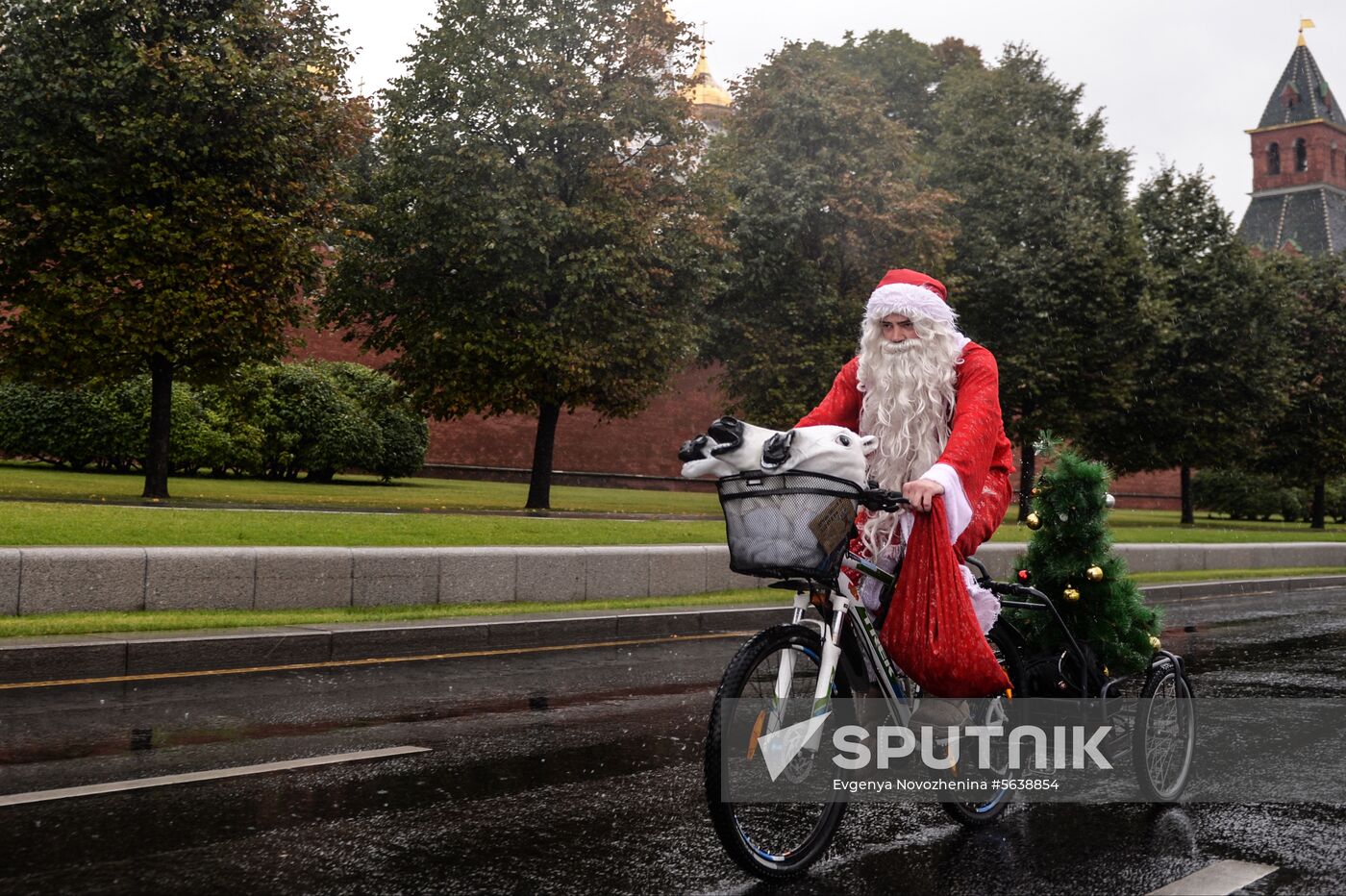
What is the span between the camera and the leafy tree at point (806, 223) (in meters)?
29.5

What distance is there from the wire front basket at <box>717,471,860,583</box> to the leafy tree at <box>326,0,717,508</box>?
1936 cm

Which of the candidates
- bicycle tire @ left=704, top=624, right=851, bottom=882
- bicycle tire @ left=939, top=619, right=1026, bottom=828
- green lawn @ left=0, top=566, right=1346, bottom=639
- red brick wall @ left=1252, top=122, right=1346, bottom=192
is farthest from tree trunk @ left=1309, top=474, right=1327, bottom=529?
red brick wall @ left=1252, top=122, right=1346, bottom=192

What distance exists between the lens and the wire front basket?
12.6ft

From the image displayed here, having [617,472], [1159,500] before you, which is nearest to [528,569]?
[617,472]

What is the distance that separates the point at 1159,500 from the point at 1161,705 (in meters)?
61.4

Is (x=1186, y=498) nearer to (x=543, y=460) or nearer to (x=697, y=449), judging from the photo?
(x=543, y=460)

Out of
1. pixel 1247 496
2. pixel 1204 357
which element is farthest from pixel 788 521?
pixel 1247 496

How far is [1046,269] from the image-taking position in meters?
30.8

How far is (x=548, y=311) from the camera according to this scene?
24.3m

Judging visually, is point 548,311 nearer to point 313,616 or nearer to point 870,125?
point 870,125

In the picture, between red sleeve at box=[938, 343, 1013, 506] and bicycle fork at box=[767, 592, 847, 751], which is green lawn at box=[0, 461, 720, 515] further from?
bicycle fork at box=[767, 592, 847, 751]

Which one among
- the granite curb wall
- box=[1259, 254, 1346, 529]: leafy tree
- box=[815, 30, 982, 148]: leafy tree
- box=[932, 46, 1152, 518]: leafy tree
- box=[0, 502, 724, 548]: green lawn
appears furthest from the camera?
box=[815, 30, 982, 148]: leafy tree

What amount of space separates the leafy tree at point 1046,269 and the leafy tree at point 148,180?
1723cm

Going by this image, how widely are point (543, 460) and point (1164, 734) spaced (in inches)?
826
